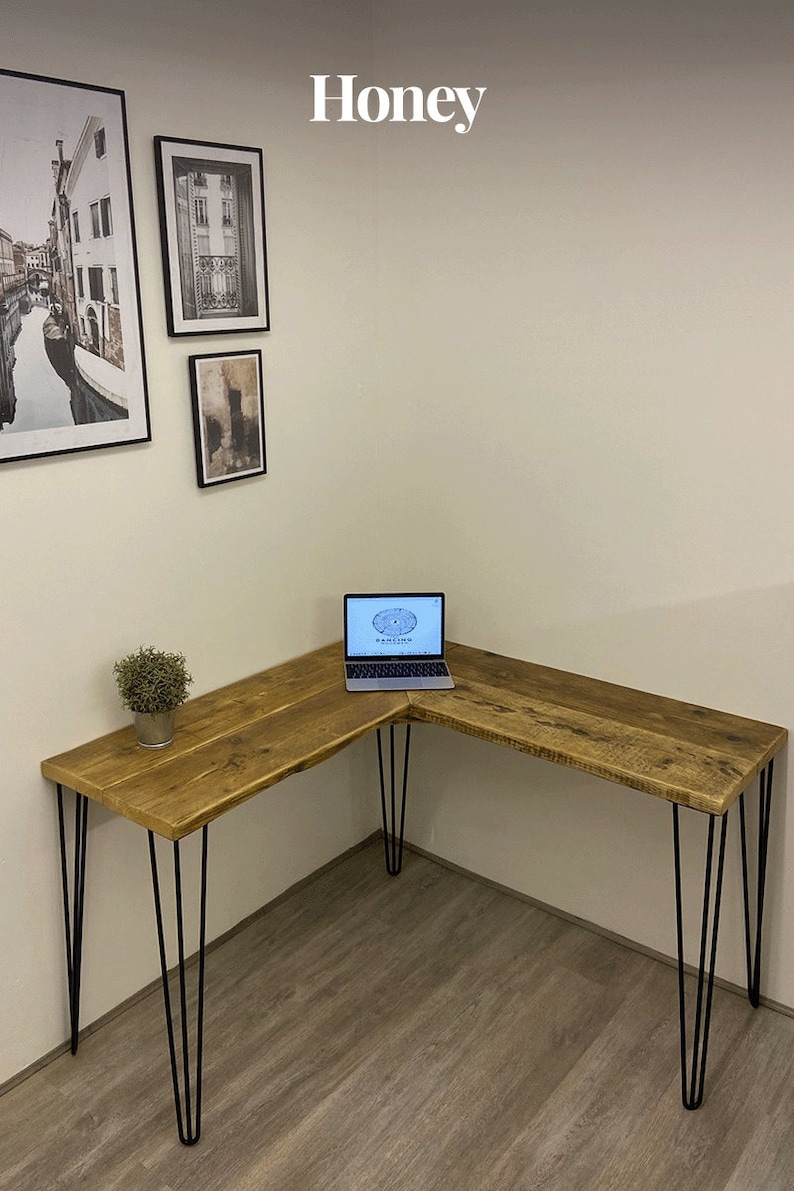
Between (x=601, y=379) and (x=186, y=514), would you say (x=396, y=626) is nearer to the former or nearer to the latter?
(x=186, y=514)

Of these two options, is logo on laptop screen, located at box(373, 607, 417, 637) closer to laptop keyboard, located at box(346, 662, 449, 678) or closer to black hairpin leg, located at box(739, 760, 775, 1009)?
laptop keyboard, located at box(346, 662, 449, 678)

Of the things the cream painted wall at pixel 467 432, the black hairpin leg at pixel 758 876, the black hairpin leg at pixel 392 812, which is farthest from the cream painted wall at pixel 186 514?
the black hairpin leg at pixel 758 876

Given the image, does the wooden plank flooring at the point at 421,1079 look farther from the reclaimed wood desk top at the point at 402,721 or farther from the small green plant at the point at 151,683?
the small green plant at the point at 151,683

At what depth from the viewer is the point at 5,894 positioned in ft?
7.22

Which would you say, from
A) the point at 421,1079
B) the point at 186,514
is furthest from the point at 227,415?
the point at 421,1079

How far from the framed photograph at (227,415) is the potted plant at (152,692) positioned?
1.56 feet

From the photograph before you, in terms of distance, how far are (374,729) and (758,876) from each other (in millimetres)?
987

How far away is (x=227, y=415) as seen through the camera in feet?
8.04

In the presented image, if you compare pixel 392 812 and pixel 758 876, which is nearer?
pixel 758 876

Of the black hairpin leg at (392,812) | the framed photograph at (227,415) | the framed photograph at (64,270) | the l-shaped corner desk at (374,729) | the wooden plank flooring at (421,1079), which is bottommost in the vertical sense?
the wooden plank flooring at (421,1079)

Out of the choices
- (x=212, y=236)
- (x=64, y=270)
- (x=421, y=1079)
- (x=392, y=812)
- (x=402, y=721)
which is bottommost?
(x=421, y=1079)

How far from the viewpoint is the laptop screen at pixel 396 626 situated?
2.71m

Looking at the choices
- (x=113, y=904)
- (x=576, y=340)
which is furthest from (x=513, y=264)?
(x=113, y=904)

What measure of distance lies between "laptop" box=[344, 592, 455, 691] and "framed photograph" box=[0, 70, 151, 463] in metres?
0.82
